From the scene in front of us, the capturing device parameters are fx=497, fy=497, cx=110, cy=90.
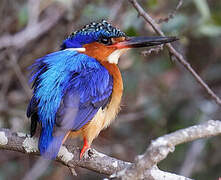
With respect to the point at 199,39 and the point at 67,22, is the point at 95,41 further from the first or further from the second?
the point at 199,39

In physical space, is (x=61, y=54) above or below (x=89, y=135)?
above

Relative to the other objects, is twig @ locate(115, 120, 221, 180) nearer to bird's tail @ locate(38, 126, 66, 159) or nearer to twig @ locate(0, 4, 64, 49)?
bird's tail @ locate(38, 126, 66, 159)

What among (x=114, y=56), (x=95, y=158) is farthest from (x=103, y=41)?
(x=95, y=158)

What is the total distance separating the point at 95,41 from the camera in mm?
3197

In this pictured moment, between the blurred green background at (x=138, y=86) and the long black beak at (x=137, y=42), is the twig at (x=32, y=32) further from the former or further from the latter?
the long black beak at (x=137, y=42)

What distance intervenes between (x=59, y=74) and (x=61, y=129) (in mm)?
379

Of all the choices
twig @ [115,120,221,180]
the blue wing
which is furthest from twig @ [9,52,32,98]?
twig @ [115,120,221,180]

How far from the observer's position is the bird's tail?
258 cm

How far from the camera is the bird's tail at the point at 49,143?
2.58 metres

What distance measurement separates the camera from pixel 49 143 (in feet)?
8.57

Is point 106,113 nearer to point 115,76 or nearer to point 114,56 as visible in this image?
Answer: point 115,76

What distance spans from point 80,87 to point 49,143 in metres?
0.41

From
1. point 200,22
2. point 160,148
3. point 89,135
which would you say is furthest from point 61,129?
point 200,22

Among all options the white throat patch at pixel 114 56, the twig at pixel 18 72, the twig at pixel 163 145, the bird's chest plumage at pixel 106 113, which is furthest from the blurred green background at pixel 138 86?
the twig at pixel 163 145
